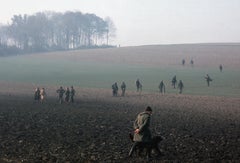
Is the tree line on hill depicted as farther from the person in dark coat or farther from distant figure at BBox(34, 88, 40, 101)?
the person in dark coat

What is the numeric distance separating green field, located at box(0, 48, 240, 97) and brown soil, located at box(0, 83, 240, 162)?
20217 millimetres

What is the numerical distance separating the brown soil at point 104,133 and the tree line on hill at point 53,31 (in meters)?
85.3

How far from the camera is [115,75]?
65.0 meters

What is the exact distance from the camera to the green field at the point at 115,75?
167 feet

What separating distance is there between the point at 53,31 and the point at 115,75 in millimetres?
77773

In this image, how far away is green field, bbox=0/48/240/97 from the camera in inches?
2000

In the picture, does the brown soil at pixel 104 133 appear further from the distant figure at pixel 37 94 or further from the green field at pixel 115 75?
the green field at pixel 115 75

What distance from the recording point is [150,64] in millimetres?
78375

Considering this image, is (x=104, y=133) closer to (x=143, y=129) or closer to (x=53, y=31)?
(x=143, y=129)

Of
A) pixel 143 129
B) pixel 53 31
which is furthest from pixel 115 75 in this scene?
pixel 53 31

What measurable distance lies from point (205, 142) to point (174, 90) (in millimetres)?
31027

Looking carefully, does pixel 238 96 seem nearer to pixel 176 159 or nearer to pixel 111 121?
pixel 111 121

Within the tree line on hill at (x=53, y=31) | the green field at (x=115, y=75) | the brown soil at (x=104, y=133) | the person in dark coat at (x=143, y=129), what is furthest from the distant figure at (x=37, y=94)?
the tree line on hill at (x=53, y=31)

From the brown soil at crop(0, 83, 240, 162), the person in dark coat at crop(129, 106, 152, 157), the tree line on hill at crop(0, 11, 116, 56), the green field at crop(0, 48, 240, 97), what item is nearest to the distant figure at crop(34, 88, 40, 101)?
the brown soil at crop(0, 83, 240, 162)
